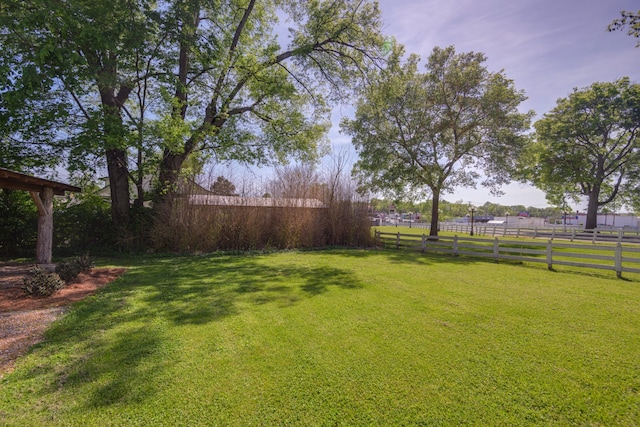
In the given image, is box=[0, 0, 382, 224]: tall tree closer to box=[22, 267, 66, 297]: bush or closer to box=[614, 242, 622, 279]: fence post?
box=[22, 267, 66, 297]: bush

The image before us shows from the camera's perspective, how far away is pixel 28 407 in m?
2.37

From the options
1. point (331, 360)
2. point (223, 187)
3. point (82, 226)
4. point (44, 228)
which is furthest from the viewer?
point (223, 187)

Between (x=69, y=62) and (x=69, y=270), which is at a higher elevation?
(x=69, y=62)

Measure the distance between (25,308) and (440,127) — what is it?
2076 centimetres

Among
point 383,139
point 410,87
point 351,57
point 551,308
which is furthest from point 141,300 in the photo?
point 410,87

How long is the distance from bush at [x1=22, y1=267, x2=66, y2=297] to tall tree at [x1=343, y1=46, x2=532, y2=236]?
15.0 meters

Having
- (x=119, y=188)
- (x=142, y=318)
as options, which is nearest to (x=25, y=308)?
(x=142, y=318)

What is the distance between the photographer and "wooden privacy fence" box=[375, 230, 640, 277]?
26.6 feet

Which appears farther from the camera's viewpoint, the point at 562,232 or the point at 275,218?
the point at 562,232

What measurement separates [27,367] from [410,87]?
20388 millimetres

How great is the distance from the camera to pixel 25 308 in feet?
15.0

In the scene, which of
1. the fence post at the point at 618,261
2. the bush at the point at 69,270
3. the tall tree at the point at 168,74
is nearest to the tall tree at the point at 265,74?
the tall tree at the point at 168,74

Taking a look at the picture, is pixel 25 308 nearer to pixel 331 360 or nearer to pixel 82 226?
pixel 331 360

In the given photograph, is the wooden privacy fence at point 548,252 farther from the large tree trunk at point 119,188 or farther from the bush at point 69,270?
the large tree trunk at point 119,188
